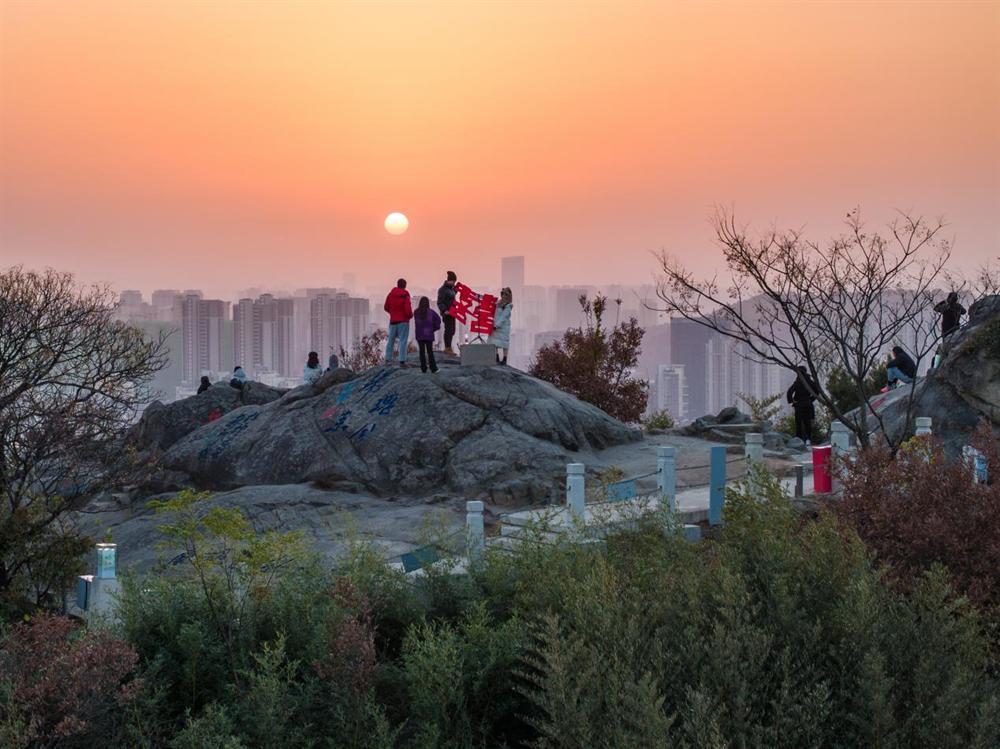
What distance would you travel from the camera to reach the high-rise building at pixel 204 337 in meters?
73.6

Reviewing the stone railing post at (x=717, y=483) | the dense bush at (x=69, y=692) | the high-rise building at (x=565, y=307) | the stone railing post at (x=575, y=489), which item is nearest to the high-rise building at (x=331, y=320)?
the high-rise building at (x=565, y=307)

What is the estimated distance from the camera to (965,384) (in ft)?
57.5

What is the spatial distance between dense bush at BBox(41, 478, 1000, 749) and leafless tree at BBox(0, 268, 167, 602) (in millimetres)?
5800

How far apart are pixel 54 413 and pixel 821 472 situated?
36.3 feet

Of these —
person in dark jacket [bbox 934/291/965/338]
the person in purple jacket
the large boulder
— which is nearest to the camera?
the person in purple jacket

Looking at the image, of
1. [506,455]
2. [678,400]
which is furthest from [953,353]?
[678,400]

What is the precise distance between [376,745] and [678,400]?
74.0 metres

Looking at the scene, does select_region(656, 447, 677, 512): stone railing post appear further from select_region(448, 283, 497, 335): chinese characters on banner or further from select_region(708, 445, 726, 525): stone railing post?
select_region(448, 283, 497, 335): chinese characters on banner

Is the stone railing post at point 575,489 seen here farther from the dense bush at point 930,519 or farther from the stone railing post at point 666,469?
the dense bush at point 930,519

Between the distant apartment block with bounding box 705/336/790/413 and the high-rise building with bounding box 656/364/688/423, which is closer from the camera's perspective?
the distant apartment block with bounding box 705/336/790/413

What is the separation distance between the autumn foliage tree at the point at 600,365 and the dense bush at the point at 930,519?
2114cm

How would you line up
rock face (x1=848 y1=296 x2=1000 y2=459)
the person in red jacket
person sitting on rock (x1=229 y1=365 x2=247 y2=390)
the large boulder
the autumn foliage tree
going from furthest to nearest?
the autumn foliage tree < person sitting on rock (x1=229 y1=365 x2=247 y2=390) < the large boulder < the person in red jacket < rock face (x1=848 y1=296 x2=1000 y2=459)

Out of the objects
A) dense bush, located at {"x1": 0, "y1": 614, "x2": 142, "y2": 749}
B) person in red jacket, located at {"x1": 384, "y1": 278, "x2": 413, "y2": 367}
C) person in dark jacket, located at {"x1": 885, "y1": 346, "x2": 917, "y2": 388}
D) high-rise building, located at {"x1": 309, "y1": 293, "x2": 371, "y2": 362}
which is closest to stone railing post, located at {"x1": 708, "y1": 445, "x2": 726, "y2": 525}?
person in red jacket, located at {"x1": 384, "y1": 278, "x2": 413, "y2": 367}

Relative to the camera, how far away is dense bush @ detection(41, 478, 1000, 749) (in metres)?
5.48
